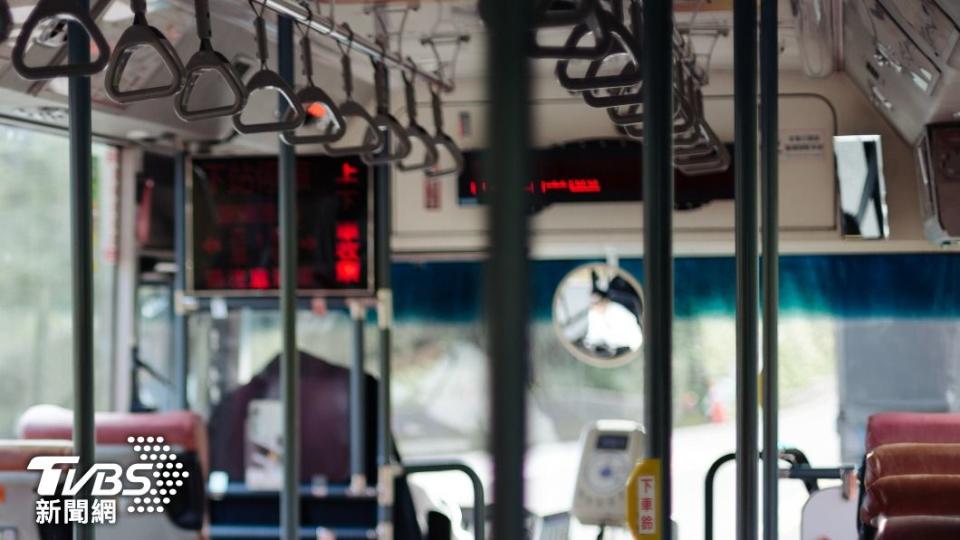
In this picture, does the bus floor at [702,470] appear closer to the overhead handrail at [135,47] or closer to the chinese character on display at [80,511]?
the chinese character on display at [80,511]

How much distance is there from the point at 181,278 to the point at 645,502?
3891mm

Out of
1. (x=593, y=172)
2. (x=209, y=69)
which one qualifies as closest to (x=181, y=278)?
(x=593, y=172)

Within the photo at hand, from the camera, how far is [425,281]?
6.65 m

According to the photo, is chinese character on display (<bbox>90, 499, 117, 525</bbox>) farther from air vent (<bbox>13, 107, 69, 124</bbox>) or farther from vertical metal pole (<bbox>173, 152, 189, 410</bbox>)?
air vent (<bbox>13, 107, 69, 124</bbox>)

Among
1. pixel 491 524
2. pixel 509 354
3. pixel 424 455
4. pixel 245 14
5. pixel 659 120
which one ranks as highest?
pixel 245 14

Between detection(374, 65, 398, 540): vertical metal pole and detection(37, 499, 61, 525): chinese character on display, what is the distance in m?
2.33

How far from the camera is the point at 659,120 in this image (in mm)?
2721

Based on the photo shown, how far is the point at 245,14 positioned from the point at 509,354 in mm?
4098

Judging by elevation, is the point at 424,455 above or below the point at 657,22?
below

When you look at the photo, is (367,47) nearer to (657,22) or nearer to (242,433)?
(657,22)

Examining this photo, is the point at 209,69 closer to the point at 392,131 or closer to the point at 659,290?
the point at 659,290

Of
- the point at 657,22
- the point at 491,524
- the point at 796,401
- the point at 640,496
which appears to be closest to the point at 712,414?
the point at 796,401

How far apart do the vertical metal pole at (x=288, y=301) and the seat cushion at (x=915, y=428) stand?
230cm

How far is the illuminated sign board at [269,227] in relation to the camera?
20.2 feet
